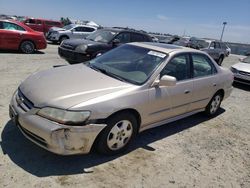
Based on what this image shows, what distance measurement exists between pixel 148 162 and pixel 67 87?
5.04 feet

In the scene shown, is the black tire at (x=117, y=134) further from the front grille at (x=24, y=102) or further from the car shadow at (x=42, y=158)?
the front grille at (x=24, y=102)

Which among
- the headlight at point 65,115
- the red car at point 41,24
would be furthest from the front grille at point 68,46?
the red car at point 41,24

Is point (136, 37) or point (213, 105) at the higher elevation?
point (136, 37)

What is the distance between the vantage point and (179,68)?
462 centimetres

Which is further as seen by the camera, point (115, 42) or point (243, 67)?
point (243, 67)

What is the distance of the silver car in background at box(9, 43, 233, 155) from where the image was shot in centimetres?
315

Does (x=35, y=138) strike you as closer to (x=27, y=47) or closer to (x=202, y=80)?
(x=202, y=80)

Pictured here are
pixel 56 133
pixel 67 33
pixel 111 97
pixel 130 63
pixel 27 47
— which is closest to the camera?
pixel 56 133

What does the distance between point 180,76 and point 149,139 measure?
122 cm

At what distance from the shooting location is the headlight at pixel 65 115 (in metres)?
3.09

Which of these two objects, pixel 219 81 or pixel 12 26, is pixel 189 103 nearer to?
pixel 219 81

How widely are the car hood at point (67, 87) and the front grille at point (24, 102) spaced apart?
0.14ft

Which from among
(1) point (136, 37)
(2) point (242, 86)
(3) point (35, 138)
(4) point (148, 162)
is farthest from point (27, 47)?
(4) point (148, 162)

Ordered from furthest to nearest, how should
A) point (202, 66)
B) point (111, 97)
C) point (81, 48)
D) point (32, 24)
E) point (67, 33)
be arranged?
point (32, 24) → point (67, 33) → point (81, 48) → point (202, 66) → point (111, 97)
